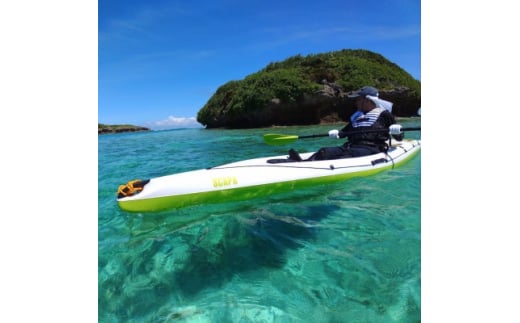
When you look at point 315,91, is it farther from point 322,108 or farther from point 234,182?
point 234,182

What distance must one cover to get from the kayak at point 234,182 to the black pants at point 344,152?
20 centimetres

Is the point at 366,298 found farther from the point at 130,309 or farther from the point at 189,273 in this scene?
the point at 130,309

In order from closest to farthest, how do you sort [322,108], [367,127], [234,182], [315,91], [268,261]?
[268,261]
[234,182]
[367,127]
[315,91]
[322,108]

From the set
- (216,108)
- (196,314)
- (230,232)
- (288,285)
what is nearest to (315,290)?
(288,285)

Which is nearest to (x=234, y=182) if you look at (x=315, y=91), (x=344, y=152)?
(x=344, y=152)

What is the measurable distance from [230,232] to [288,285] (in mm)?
1105

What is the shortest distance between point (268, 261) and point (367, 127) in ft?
11.2

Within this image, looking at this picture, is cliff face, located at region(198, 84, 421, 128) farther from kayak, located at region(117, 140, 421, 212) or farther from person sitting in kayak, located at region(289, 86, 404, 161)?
kayak, located at region(117, 140, 421, 212)

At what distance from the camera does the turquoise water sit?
6.77 feet

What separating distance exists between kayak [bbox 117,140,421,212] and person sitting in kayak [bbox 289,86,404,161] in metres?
0.32

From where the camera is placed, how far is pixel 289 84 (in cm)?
2775

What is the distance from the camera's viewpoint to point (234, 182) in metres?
3.61

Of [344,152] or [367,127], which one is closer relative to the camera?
[344,152]

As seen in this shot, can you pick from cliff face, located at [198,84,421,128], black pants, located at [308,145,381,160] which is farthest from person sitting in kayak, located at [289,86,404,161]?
cliff face, located at [198,84,421,128]
